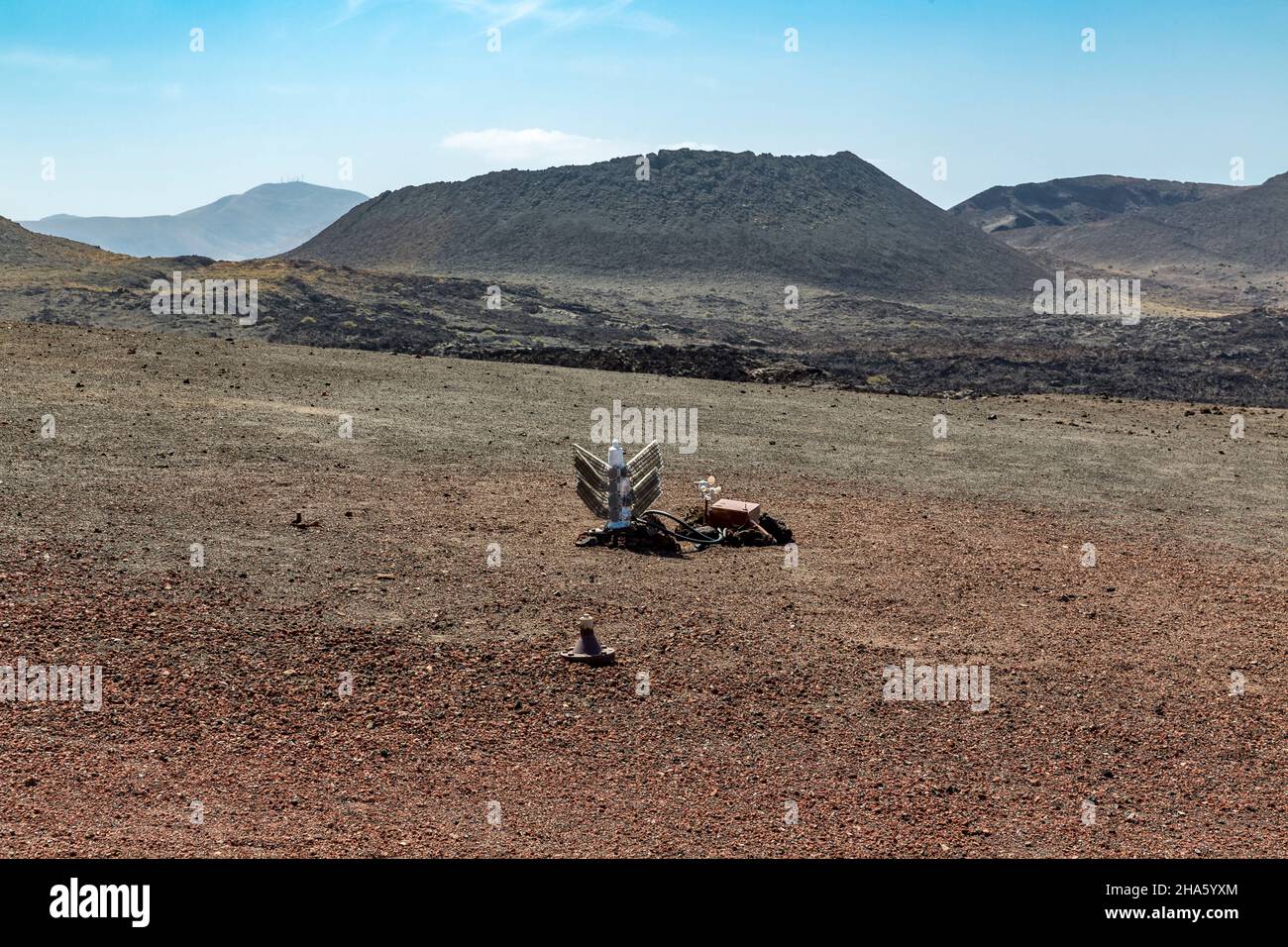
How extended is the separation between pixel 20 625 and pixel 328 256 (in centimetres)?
11235

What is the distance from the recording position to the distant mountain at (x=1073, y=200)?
567 feet

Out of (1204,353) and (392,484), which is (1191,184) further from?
(392,484)

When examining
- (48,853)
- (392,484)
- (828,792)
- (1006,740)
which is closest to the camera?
(48,853)

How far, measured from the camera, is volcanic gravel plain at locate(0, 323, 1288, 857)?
21.8 ft

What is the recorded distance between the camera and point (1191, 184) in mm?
185875

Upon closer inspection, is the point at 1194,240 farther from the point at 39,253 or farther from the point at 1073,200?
the point at 39,253

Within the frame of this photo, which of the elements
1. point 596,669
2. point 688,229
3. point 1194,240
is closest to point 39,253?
point 688,229

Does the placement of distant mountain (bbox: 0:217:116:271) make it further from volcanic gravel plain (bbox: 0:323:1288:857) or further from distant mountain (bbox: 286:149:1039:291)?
volcanic gravel plain (bbox: 0:323:1288:857)

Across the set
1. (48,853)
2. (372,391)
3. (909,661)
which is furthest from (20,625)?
(372,391)

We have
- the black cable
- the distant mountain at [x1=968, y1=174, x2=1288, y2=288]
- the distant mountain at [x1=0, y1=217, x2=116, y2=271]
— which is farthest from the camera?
the distant mountain at [x1=968, y1=174, x2=1288, y2=288]

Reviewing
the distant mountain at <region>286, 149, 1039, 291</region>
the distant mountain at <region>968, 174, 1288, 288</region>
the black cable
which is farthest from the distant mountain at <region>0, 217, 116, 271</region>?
the distant mountain at <region>968, 174, 1288, 288</region>

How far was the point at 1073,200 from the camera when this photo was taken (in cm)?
18200

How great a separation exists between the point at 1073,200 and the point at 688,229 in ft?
342

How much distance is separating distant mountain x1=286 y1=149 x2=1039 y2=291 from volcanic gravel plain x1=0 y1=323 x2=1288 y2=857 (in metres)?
79.0
